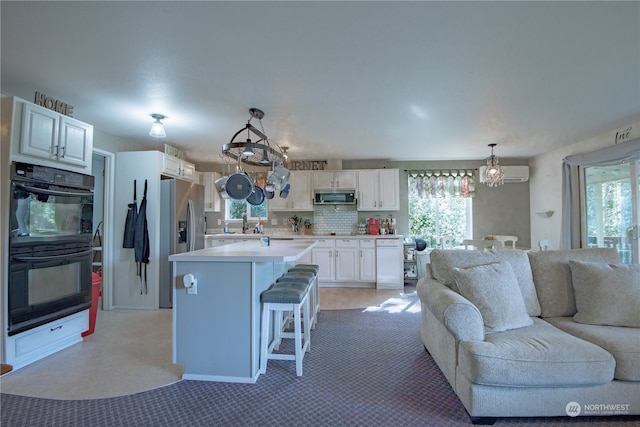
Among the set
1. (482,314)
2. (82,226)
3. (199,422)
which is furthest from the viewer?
(82,226)

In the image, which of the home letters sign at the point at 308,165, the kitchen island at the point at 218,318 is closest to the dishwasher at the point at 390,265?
the home letters sign at the point at 308,165

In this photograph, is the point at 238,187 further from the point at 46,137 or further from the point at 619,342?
the point at 619,342

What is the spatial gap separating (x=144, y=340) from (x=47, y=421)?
1189mm

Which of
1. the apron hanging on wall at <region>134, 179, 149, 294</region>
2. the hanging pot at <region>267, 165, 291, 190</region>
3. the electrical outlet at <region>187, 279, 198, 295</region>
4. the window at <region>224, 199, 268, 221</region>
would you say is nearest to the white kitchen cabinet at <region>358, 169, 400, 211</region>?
the window at <region>224, 199, 268, 221</region>

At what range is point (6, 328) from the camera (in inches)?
91.6

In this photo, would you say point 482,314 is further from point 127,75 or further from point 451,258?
point 127,75

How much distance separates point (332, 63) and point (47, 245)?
2.88 meters

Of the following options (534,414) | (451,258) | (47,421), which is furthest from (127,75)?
(534,414)

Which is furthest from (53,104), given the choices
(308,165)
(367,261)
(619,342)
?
(619,342)

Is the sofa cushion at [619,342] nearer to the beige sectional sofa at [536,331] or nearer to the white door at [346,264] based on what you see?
the beige sectional sofa at [536,331]

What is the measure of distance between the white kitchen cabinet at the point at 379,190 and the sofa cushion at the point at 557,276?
3.07 m

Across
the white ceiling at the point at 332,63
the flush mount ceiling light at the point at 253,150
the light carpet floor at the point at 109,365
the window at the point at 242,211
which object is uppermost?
the white ceiling at the point at 332,63

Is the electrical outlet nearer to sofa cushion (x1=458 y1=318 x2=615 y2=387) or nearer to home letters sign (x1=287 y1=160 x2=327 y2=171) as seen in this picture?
sofa cushion (x1=458 y1=318 x2=615 y2=387)

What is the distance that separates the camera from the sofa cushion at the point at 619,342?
173cm
